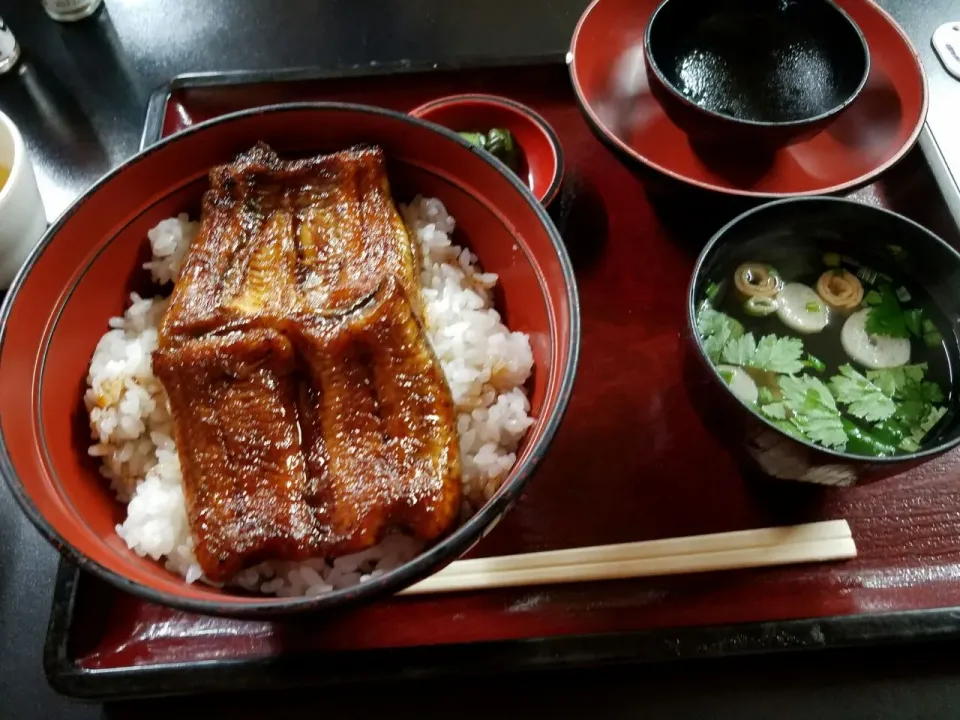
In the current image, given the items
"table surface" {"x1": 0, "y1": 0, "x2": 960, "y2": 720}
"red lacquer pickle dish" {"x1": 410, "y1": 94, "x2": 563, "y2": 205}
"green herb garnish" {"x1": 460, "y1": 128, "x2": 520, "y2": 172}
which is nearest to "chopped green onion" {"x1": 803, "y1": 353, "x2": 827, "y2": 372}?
"table surface" {"x1": 0, "y1": 0, "x2": 960, "y2": 720}

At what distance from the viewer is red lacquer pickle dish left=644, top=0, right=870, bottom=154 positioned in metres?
1.68

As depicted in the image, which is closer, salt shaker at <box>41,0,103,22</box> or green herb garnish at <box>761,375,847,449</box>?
green herb garnish at <box>761,375,847,449</box>

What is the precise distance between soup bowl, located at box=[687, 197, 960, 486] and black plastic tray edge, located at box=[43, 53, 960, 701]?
10.8 inches

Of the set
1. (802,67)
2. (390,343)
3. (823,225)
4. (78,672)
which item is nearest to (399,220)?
(390,343)

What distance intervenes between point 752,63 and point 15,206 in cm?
181

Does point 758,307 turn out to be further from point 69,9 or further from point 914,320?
point 69,9

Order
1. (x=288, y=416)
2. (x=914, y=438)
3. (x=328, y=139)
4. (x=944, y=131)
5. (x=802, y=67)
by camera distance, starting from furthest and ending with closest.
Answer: (x=944, y=131)
(x=802, y=67)
(x=328, y=139)
(x=914, y=438)
(x=288, y=416)

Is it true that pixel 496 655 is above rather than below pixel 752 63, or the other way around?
below

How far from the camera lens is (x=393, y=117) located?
56.1 inches

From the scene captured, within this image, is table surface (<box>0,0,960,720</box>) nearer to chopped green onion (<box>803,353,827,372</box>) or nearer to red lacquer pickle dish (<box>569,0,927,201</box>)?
red lacquer pickle dish (<box>569,0,927,201</box>)

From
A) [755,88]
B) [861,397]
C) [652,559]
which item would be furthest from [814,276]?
[652,559]

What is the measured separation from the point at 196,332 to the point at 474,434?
533 millimetres

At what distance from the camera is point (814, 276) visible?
5.10ft

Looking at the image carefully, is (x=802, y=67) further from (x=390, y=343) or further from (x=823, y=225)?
(x=390, y=343)
